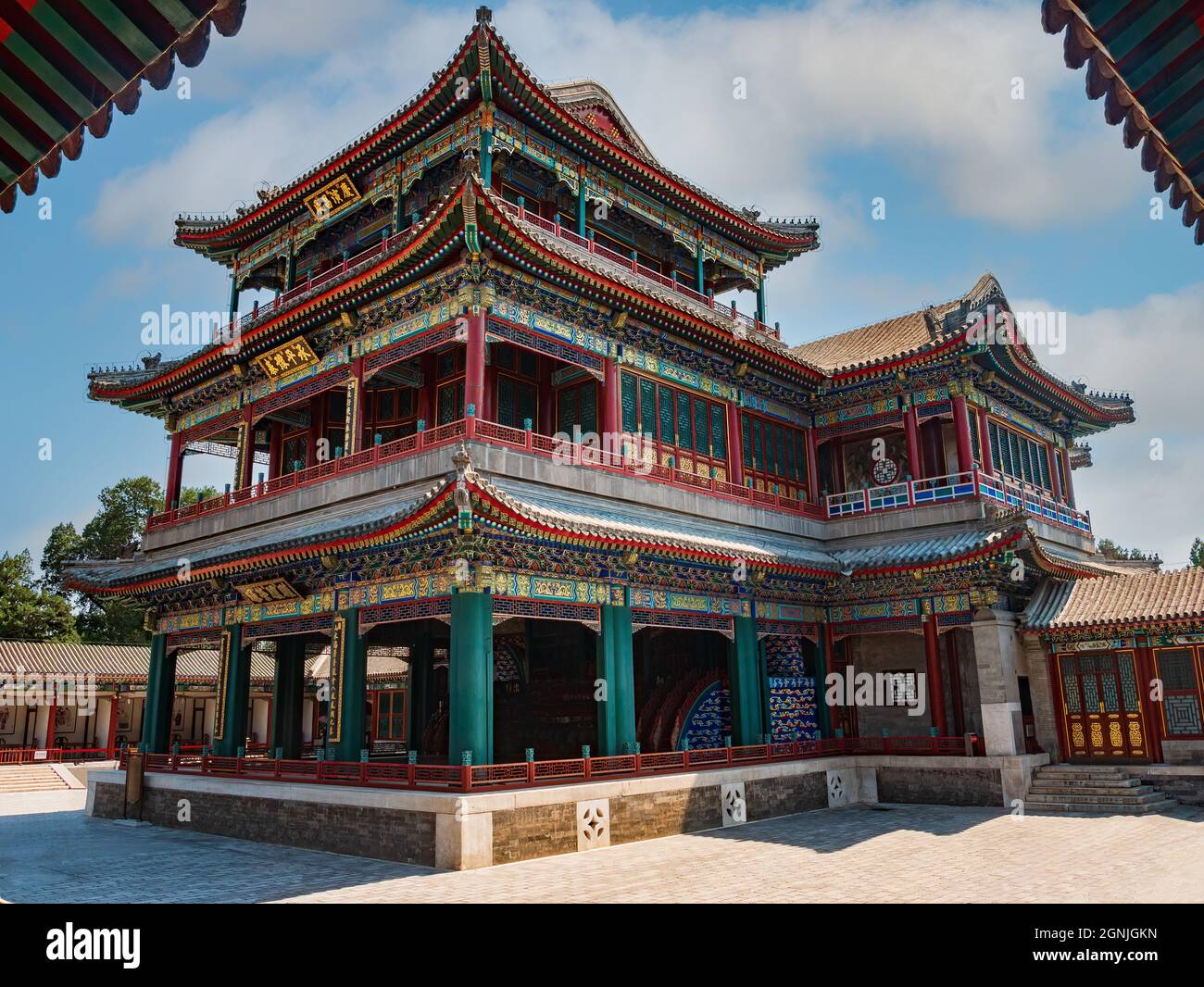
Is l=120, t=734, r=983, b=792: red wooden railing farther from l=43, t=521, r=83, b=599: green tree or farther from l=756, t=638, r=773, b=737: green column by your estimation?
l=43, t=521, r=83, b=599: green tree

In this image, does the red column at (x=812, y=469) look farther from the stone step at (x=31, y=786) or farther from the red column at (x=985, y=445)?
the stone step at (x=31, y=786)

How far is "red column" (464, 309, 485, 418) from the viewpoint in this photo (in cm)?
1570

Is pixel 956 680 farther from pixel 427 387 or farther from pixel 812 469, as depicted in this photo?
pixel 427 387

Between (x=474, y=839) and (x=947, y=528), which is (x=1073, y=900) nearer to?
(x=474, y=839)

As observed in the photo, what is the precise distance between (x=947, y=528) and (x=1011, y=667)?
3.34 meters

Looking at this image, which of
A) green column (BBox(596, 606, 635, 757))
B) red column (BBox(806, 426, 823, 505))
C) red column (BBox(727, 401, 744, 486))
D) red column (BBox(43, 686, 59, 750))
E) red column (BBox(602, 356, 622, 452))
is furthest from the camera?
red column (BBox(43, 686, 59, 750))

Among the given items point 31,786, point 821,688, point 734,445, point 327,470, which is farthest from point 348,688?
point 31,786

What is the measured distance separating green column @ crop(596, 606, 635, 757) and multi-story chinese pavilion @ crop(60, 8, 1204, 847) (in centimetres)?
6

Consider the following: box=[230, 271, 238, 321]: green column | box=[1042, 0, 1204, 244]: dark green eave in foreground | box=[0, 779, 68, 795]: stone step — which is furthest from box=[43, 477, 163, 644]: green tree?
box=[1042, 0, 1204, 244]: dark green eave in foreground

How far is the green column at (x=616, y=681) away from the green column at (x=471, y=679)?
2.43m

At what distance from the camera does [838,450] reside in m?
24.2

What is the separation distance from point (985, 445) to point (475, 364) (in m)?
12.8

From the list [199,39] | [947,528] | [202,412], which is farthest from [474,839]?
[202,412]
